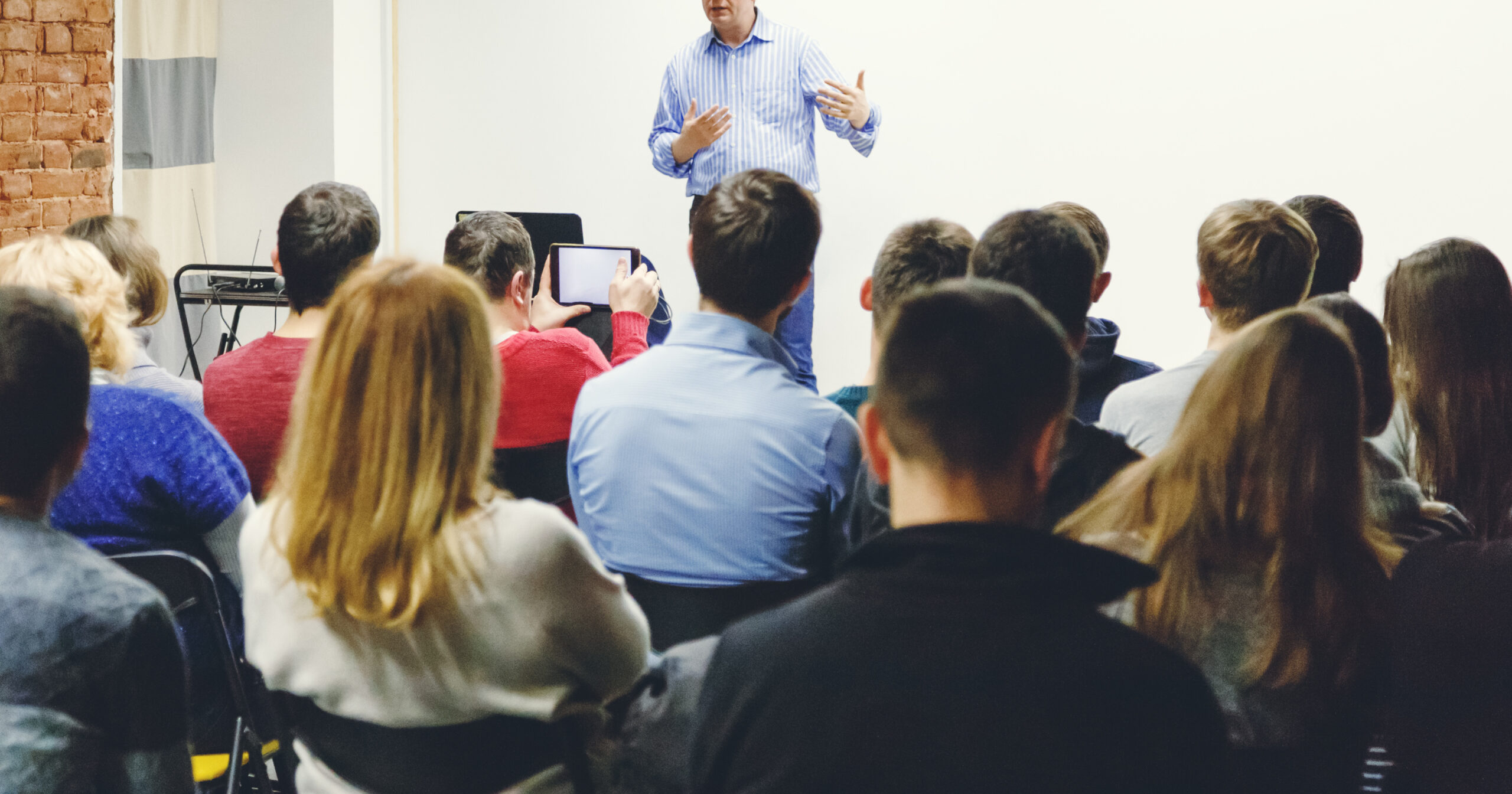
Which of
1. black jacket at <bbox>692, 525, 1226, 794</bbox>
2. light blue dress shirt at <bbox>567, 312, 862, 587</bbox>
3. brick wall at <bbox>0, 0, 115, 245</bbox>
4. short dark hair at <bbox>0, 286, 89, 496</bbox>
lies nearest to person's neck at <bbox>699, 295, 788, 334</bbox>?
light blue dress shirt at <bbox>567, 312, 862, 587</bbox>

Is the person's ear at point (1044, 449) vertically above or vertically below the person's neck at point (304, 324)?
above

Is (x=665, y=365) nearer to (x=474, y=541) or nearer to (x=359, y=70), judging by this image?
(x=474, y=541)

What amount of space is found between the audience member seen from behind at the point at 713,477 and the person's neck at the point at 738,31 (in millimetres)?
2738

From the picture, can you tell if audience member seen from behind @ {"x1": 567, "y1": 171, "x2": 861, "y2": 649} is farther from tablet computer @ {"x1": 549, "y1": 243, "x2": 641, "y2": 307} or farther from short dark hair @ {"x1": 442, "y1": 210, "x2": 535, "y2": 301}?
tablet computer @ {"x1": 549, "y1": 243, "x2": 641, "y2": 307}

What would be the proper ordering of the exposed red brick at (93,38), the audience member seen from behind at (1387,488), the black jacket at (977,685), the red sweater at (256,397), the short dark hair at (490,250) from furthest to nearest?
the exposed red brick at (93,38) → the short dark hair at (490,250) → the red sweater at (256,397) → the audience member seen from behind at (1387,488) → the black jacket at (977,685)

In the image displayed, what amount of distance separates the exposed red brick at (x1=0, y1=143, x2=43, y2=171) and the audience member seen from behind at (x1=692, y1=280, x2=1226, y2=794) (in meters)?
4.23

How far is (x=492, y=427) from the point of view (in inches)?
47.4

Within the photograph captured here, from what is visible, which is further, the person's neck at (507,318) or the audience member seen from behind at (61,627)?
the person's neck at (507,318)

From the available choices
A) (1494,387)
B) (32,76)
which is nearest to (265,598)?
(1494,387)

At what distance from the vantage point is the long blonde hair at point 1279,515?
3.96ft

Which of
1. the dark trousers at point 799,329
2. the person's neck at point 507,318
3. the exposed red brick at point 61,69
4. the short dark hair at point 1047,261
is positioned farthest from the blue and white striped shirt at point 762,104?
the short dark hair at point 1047,261

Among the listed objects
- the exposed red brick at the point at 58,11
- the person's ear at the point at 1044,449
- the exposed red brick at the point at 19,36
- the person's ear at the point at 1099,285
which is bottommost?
the person's ear at the point at 1044,449

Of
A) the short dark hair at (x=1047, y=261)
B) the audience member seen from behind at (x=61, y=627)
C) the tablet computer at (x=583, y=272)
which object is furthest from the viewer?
the tablet computer at (x=583, y=272)

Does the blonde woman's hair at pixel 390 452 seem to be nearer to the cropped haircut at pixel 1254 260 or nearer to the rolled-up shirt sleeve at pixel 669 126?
the cropped haircut at pixel 1254 260
